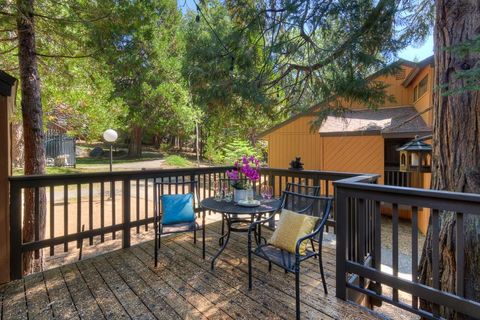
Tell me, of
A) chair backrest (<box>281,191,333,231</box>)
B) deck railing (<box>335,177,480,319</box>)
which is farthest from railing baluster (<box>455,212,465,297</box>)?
chair backrest (<box>281,191,333,231</box>)

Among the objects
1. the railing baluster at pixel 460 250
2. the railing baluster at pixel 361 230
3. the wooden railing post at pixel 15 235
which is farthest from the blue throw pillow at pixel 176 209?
the railing baluster at pixel 460 250

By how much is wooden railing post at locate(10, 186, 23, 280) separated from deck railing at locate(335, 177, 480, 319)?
3.35m

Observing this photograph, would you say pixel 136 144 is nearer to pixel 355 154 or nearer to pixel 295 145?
pixel 295 145

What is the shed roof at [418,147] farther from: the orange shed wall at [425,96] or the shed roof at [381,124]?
the orange shed wall at [425,96]

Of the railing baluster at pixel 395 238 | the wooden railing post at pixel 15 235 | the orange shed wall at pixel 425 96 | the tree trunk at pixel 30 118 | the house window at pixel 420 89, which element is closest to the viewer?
the railing baluster at pixel 395 238

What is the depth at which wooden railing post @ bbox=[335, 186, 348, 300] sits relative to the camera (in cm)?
248

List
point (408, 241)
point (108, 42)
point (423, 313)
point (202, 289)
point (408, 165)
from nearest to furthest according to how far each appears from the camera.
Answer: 1. point (423, 313)
2. point (202, 289)
3. point (408, 165)
4. point (108, 42)
5. point (408, 241)

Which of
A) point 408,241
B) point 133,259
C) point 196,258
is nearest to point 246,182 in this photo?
point 196,258

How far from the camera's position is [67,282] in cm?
283

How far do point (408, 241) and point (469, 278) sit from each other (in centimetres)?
479

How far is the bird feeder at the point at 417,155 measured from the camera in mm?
3539

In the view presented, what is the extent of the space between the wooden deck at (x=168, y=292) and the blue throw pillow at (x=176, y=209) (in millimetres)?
498

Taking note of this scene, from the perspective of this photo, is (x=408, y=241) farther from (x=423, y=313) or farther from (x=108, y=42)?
(x=108, y=42)

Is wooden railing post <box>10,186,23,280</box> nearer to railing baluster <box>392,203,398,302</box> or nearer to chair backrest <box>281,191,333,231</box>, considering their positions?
chair backrest <box>281,191,333,231</box>
